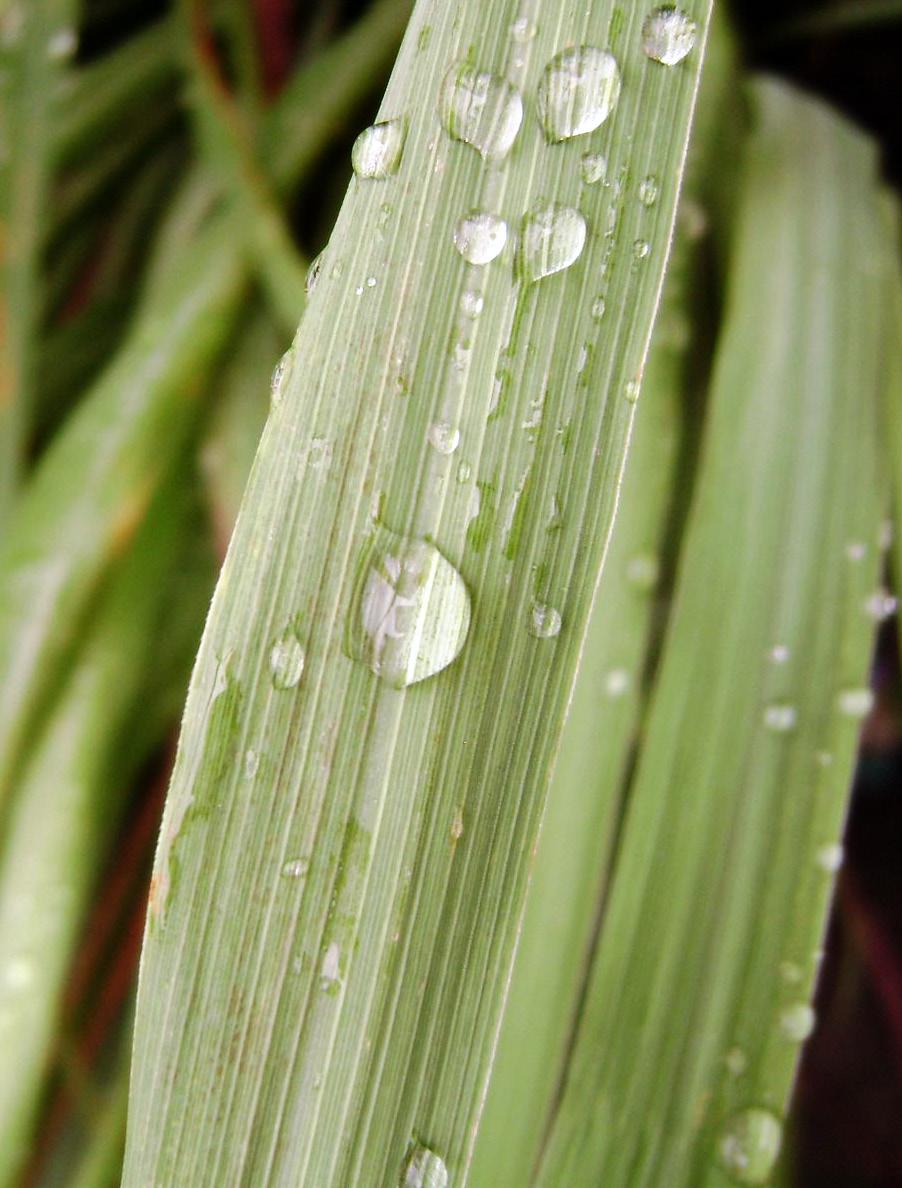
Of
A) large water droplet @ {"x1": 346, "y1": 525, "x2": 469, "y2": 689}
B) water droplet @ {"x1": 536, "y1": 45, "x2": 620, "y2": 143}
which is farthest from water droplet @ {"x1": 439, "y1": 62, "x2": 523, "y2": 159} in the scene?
large water droplet @ {"x1": 346, "y1": 525, "x2": 469, "y2": 689}

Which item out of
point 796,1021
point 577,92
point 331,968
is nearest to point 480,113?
point 577,92

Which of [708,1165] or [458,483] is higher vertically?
[458,483]

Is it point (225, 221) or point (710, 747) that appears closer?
point (710, 747)

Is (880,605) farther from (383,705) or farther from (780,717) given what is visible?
(383,705)

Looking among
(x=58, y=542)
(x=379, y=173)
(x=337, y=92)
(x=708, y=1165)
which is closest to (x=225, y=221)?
(x=337, y=92)

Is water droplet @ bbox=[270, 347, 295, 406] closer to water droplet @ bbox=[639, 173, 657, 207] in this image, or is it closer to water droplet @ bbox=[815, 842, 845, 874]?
water droplet @ bbox=[639, 173, 657, 207]

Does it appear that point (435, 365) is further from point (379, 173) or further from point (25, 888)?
point (25, 888)

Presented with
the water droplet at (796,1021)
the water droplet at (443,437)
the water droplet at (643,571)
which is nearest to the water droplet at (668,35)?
the water droplet at (443,437)
